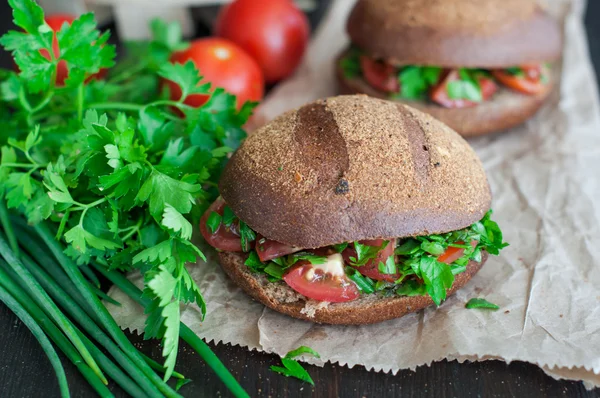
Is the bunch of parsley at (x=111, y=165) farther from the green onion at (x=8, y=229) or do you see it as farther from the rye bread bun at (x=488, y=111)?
the rye bread bun at (x=488, y=111)

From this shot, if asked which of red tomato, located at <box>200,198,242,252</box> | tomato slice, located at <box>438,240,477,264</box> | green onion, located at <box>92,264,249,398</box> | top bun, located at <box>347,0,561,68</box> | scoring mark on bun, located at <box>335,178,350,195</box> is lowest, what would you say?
green onion, located at <box>92,264,249,398</box>

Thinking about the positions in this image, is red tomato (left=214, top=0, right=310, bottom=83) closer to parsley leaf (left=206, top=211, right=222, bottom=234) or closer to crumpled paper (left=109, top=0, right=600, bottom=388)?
crumpled paper (left=109, top=0, right=600, bottom=388)

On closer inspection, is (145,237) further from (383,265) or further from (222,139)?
(383,265)

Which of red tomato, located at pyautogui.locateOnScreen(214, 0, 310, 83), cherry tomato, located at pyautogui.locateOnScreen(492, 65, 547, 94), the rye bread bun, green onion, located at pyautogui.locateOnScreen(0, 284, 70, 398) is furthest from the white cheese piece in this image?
red tomato, located at pyautogui.locateOnScreen(214, 0, 310, 83)

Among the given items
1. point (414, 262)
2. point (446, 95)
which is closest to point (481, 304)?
point (414, 262)

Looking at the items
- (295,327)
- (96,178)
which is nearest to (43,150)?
(96,178)

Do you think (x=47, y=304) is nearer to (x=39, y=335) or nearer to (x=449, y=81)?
(x=39, y=335)
